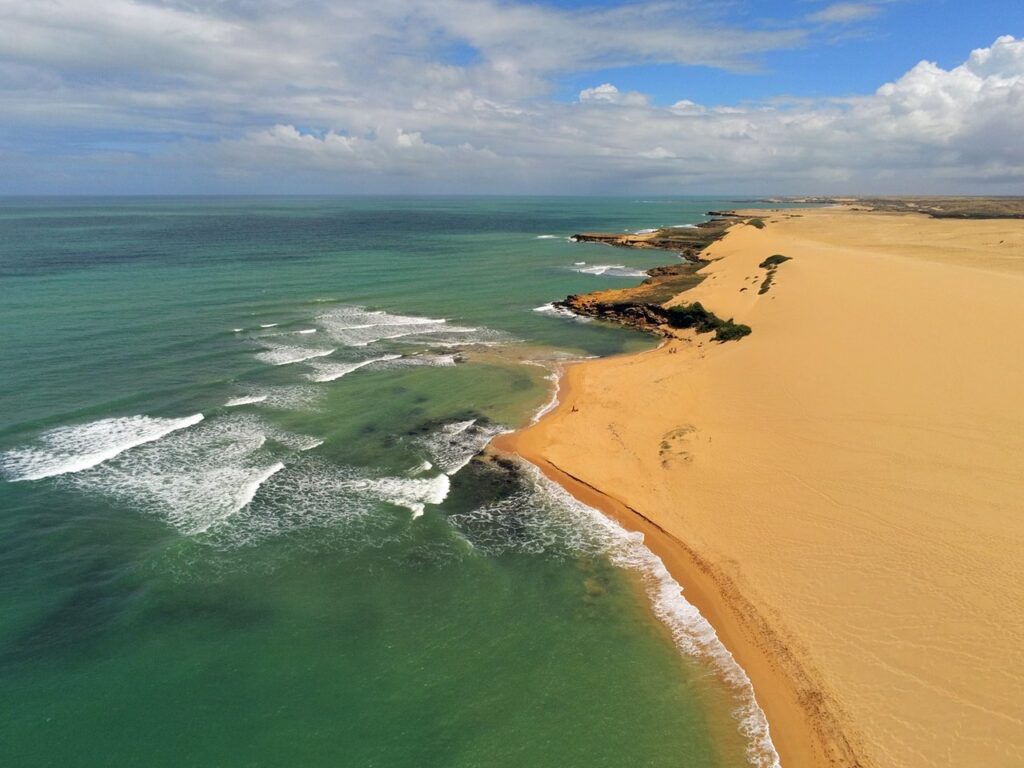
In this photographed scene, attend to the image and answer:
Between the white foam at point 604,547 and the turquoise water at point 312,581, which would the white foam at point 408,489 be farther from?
the white foam at point 604,547

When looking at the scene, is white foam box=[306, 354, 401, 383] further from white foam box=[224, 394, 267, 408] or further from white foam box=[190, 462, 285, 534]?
white foam box=[190, 462, 285, 534]

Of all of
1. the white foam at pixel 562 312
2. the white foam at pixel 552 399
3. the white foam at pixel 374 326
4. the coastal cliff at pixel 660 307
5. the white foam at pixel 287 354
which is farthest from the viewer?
the white foam at pixel 562 312

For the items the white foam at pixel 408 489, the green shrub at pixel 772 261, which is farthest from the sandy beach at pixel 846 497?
the green shrub at pixel 772 261

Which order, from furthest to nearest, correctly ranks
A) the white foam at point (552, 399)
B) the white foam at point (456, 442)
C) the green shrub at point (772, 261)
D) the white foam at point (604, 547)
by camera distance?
the green shrub at point (772, 261) → the white foam at point (552, 399) → the white foam at point (456, 442) → the white foam at point (604, 547)

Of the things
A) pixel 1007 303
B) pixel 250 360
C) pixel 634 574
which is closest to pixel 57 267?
pixel 250 360

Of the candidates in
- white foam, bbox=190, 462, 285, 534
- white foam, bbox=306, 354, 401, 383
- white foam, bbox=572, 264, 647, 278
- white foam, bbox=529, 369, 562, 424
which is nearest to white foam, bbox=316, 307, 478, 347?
white foam, bbox=306, 354, 401, 383

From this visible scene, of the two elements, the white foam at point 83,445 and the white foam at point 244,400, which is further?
the white foam at point 244,400
